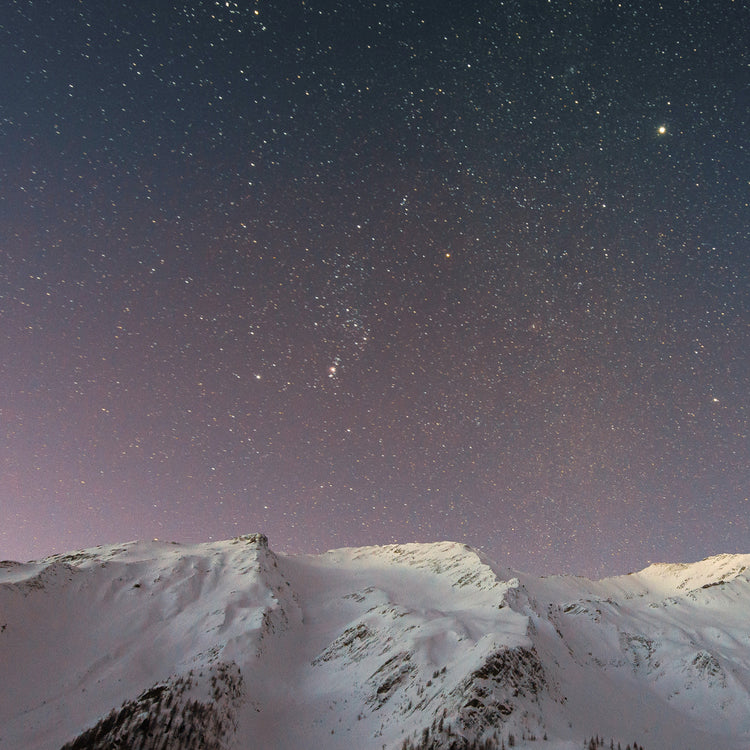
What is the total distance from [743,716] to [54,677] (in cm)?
7810

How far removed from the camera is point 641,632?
69750 mm

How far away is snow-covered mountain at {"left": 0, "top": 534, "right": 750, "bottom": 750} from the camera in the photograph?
31.6 m

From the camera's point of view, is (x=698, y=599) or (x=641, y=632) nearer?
(x=641, y=632)

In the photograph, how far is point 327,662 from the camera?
45.2m

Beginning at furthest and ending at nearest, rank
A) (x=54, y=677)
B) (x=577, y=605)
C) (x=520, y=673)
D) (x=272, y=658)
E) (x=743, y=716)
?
(x=577, y=605) < (x=743, y=716) < (x=272, y=658) < (x=54, y=677) < (x=520, y=673)

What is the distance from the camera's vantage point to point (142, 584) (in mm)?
55438

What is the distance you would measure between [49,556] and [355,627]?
53.8 m

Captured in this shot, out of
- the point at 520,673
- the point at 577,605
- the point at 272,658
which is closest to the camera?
the point at 520,673

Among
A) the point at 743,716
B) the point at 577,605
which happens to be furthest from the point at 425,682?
the point at 577,605

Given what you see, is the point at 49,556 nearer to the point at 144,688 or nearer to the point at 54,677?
the point at 54,677

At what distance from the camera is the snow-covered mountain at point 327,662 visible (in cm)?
3162

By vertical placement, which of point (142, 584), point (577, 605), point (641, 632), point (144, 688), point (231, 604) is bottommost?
point (641, 632)

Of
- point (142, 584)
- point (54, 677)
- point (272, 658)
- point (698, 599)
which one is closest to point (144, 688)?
point (54, 677)

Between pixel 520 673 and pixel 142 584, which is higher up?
pixel 142 584
